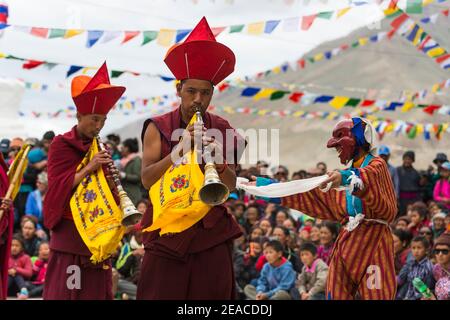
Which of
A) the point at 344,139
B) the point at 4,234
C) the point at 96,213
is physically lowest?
the point at 4,234

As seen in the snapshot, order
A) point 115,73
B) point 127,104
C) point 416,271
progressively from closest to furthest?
point 416,271, point 115,73, point 127,104

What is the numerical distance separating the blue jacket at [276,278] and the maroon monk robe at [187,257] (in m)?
4.29

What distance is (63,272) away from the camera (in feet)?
21.5

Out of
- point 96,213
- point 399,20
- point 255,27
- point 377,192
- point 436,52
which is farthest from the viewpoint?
point 436,52

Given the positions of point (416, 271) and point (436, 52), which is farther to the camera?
point (436, 52)

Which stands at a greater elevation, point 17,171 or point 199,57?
point 199,57

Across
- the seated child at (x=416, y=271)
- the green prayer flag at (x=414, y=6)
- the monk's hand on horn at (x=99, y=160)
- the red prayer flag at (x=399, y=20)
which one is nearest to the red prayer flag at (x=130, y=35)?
the green prayer flag at (x=414, y=6)

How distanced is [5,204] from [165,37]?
572cm

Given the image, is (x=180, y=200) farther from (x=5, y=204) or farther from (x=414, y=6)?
(x=414, y=6)

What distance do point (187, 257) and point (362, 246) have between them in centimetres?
139

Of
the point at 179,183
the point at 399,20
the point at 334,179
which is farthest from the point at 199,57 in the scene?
the point at 399,20

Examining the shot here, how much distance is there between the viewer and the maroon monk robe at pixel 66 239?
6520mm

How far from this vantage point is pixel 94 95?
6.50m

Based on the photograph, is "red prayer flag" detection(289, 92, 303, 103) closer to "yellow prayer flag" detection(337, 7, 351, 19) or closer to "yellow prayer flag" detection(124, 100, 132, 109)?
"yellow prayer flag" detection(124, 100, 132, 109)
